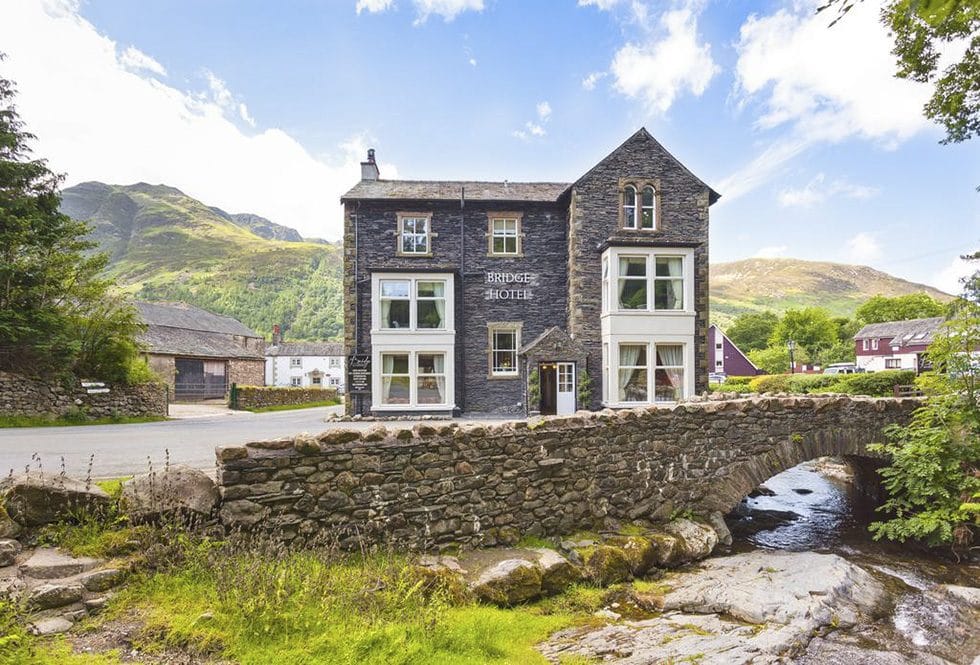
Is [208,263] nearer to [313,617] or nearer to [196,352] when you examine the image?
[196,352]

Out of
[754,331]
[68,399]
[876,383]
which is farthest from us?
[754,331]

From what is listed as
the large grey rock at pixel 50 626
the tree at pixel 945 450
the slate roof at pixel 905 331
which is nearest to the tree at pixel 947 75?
the tree at pixel 945 450

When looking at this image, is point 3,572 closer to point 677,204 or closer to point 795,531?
point 795,531

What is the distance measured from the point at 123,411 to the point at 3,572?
590 inches

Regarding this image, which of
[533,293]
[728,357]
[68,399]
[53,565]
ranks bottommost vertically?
[53,565]

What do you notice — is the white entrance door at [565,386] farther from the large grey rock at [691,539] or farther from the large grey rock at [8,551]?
the large grey rock at [8,551]

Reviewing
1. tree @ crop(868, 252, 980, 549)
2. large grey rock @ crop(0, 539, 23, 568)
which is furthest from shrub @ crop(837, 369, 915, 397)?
large grey rock @ crop(0, 539, 23, 568)

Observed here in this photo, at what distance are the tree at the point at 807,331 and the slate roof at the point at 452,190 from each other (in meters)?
67.3

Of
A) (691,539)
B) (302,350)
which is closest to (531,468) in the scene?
(691,539)

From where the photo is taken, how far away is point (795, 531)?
10.0 m

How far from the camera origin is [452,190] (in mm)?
19125

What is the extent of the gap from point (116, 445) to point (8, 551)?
6812mm

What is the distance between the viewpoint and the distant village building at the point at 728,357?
5319 centimetres

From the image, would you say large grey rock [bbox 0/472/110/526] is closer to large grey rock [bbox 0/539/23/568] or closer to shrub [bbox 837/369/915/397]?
large grey rock [bbox 0/539/23/568]
